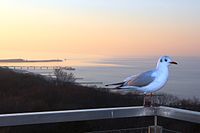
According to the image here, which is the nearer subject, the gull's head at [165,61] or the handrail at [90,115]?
the handrail at [90,115]

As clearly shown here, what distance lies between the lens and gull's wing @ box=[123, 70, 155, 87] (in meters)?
3.08

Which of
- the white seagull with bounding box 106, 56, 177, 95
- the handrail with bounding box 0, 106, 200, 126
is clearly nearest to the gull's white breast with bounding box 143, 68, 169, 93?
the white seagull with bounding box 106, 56, 177, 95

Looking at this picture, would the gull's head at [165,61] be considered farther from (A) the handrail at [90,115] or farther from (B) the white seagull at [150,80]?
(A) the handrail at [90,115]

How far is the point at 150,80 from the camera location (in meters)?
3.08

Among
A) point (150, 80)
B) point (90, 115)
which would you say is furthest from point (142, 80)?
point (90, 115)

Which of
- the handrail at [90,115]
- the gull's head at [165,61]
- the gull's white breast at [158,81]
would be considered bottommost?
the handrail at [90,115]

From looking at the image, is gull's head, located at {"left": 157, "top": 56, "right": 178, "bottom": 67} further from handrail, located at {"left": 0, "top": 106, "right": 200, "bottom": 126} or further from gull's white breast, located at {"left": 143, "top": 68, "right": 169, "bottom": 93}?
handrail, located at {"left": 0, "top": 106, "right": 200, "bottom": 126}

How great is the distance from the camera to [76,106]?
80.7 ft

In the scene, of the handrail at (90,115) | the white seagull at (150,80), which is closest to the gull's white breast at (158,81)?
the white seagull at (150,80)

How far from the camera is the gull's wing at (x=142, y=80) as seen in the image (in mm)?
3076

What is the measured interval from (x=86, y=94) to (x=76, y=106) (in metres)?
2.97

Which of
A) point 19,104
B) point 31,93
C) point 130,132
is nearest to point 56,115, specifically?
A: point 130,132

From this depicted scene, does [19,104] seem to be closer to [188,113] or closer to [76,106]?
[76,106]

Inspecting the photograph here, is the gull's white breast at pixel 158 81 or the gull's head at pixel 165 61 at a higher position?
the gull's head at pixel 165 61
